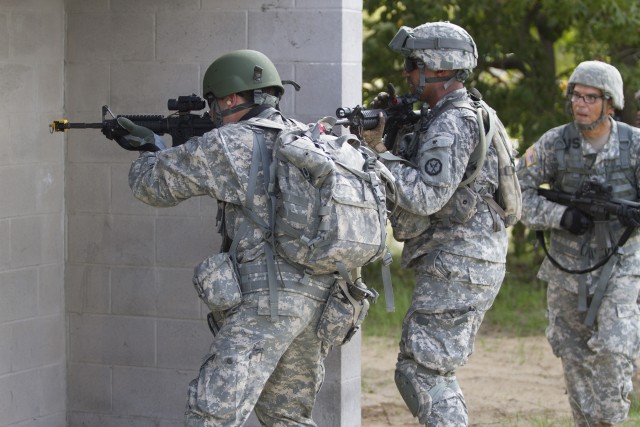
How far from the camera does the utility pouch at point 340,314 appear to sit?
504cm

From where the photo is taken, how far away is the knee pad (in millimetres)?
5441

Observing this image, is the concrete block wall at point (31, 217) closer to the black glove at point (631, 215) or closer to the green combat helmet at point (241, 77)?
the green combat helmet at point (241, 77)

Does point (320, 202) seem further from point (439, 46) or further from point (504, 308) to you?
point (504, 308)

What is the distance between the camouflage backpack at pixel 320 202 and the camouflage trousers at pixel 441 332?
655 mm

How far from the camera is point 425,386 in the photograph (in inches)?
215

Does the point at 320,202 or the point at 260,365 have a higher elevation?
the point at 320,202

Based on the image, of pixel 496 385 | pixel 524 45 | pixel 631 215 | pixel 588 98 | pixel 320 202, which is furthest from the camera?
pixel 524 45

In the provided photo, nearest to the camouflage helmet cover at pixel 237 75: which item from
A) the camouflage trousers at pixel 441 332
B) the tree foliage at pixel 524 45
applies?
the camouflage trousers at pixel 441 332

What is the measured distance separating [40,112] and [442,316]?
251cm

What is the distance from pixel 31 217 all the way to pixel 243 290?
194cm

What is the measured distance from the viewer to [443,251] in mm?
5613

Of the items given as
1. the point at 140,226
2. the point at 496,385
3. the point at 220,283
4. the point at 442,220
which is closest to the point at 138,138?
the point at 220,283

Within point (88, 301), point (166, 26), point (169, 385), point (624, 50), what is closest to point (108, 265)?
point (88, 301)

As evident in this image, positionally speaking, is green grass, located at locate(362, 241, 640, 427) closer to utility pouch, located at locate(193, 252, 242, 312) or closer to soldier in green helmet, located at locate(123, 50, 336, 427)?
soldier in green helmet, located at locate(123, 50, 336, 427)
